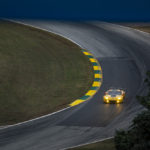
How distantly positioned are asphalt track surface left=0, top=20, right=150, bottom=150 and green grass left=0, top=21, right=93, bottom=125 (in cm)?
154

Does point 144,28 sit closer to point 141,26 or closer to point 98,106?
point 141,26

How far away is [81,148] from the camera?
17484 millimetres

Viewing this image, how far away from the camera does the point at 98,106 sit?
2511cm

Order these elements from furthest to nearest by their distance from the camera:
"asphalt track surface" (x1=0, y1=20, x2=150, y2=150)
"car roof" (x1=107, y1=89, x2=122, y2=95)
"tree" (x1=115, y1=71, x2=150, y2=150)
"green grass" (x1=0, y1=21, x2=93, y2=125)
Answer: "car roof" (x1=107, y1=89, x2=122, y2=95)
"green grass" (x1=0, y1=21, x2=93, y2=125)
"asphalt track surface" (x1=0, y1=20, x2=150, y2=150)
"tree" (x1=115, y1=71, x2=150, y2=150)

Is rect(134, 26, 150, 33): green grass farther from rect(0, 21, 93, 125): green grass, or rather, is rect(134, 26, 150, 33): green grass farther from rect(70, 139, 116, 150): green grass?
rect(70, 139, 116, 150): green grass

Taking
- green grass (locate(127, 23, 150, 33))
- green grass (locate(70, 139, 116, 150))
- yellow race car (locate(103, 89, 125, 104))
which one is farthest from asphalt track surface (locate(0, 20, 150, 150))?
green grass (locate(127, 23, 150, 33))

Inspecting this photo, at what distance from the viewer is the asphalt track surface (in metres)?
19.7

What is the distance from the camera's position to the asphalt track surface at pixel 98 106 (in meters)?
19.7

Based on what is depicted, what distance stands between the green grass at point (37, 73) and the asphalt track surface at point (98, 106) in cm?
154

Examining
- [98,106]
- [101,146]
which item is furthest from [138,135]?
[98,106]

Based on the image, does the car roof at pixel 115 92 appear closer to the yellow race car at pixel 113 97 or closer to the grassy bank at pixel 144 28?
the yellow race car at pixel 113 97

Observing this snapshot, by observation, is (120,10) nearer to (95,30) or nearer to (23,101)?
(95,30)

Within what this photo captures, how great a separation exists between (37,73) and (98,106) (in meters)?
6.78

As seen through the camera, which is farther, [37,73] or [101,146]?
[37,73]
